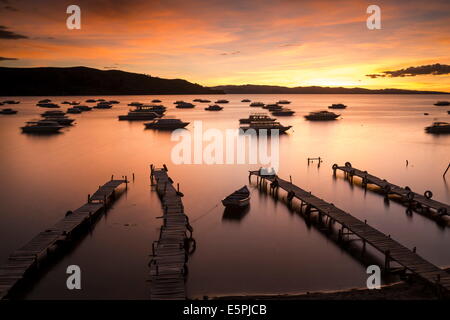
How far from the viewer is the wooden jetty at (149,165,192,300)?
14.6 metres

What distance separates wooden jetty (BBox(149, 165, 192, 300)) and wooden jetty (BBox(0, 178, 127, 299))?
500cm

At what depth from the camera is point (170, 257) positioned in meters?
17.1

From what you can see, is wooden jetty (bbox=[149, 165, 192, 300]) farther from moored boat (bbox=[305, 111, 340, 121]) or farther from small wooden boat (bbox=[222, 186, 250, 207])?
moored boat (bbox=[305, 111, 340, 121])

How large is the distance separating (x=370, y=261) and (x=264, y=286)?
604 centimetres

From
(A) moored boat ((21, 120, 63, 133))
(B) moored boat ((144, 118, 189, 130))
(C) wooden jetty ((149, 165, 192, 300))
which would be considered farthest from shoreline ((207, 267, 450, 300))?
(A) moored boat ((21, 120, 63, 133))

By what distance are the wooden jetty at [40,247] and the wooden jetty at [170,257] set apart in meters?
5.00

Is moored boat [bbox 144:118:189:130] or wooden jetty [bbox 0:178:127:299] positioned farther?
moored boat [bbox 144:118:189:130]

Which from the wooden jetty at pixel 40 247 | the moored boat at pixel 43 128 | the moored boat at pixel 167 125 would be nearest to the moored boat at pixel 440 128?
the moored boat at pixel 167 125

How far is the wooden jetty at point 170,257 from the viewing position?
1462 cm

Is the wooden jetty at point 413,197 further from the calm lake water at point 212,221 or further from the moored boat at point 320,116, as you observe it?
the moored boat at point 320,116

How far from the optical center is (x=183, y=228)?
2083cm

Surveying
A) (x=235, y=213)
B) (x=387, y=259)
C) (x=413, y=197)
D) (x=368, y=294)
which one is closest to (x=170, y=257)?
(x=368, y=294)
